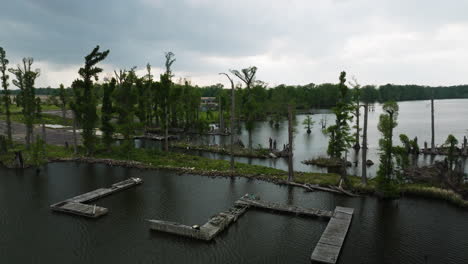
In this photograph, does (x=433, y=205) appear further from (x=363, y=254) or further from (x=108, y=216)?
(x=108, y=216)

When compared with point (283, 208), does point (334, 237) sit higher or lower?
lower

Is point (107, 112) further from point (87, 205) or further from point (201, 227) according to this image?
point (201, 227)

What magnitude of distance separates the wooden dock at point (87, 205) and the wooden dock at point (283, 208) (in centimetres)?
1035

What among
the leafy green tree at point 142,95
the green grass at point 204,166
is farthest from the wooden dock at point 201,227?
the leafy green tree at point 142,95

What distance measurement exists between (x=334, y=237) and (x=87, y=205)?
1761 cm

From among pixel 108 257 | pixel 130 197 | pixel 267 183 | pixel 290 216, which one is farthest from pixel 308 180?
pixel 108 257

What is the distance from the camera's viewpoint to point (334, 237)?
17.2 meters

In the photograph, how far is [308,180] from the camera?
92.4 feet

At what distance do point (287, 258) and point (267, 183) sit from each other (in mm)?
13351

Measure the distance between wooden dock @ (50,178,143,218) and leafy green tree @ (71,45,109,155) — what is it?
1494 cm

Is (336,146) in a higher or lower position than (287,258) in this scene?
higher

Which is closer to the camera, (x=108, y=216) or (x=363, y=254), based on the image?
(x=363, y=254)

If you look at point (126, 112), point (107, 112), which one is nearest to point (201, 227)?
point (126, 112)

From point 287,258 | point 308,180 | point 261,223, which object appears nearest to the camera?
point 287,258
